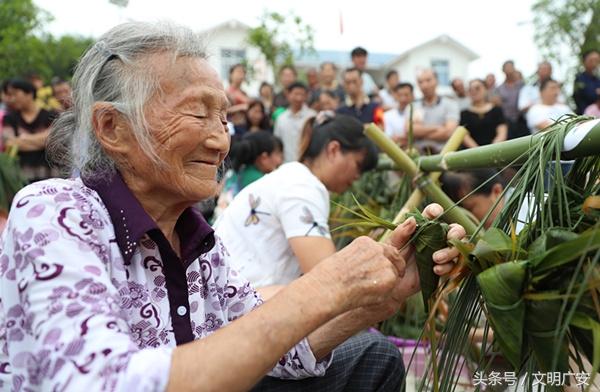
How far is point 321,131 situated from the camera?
2.88 m

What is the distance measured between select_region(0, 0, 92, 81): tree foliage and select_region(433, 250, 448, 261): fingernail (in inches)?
907

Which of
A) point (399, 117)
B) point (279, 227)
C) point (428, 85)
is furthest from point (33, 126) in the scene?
point (279, 227)

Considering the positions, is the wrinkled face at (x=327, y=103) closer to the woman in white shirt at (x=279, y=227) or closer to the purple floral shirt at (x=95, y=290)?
the woman in white shirt at (x=279, y=227)

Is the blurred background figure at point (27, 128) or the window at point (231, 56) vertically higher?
the window at point (231, 56)

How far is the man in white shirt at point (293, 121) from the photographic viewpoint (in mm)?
5859

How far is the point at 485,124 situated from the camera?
569cm

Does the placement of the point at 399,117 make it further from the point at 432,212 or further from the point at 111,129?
the point at 111,129

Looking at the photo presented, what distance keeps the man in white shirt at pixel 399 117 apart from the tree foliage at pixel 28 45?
19.0 m

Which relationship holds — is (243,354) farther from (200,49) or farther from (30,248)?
(200,49)

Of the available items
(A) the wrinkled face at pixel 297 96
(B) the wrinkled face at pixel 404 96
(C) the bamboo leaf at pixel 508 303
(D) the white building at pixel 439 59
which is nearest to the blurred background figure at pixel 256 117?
(A) the wrinkled face at pixel 297 96

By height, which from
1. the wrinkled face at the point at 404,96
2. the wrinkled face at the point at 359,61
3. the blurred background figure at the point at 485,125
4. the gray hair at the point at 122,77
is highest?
the gray hair at the point at 122,77

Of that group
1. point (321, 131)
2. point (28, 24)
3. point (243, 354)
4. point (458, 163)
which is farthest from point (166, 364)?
point (28, 24)

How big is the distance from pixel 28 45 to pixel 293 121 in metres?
25.8

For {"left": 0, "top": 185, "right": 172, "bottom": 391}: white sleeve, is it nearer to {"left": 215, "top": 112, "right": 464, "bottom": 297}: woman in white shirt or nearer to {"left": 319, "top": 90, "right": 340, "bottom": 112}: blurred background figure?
{"left": 215, "top": 112, "right": 464, "bottom": 297}: woman in white shirt
